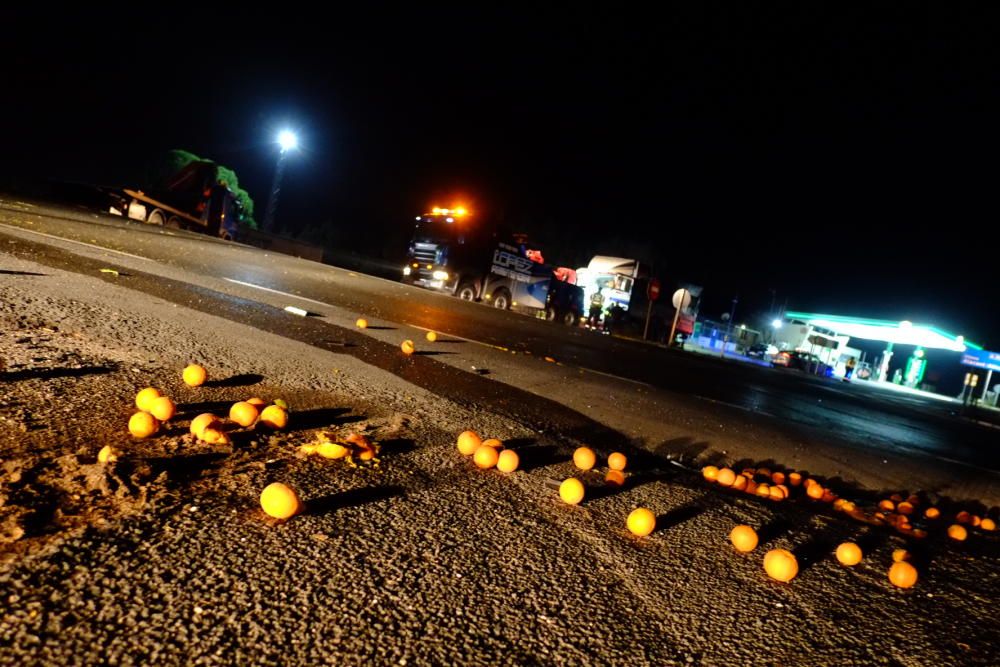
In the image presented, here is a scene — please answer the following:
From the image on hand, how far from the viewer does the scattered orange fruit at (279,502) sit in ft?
5.92

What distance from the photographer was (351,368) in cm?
433

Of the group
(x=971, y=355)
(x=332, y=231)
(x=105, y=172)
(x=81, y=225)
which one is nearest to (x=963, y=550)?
(x=81, y=225)

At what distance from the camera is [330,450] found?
237 centimetres

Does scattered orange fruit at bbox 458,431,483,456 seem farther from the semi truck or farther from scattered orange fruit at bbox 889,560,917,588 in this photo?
the semi truck

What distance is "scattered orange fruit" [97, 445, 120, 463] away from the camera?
1.91m

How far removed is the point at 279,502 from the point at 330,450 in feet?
1.87

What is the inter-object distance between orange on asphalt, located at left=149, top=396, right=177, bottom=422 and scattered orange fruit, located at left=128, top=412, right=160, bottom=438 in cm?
14

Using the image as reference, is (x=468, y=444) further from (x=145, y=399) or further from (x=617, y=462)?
(x=145, y=399)

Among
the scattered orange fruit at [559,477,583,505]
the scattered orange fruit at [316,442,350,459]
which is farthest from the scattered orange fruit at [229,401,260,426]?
the scattered orange fruit at [559,477,583,505]

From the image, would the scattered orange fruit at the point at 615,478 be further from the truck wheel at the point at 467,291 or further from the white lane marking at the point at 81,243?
the truck wheel at the point at 467,291

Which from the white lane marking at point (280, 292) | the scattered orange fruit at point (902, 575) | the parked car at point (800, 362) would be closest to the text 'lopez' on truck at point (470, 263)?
the white lane marking at point (280, 292)

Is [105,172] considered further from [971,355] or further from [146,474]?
[971,355]

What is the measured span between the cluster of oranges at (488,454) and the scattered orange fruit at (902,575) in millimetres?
1782

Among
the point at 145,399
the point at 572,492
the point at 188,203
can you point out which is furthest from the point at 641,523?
the point at 188,203
